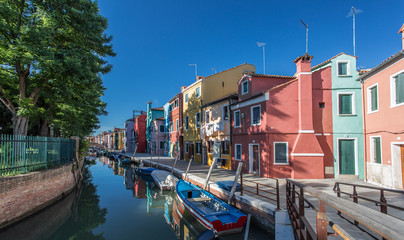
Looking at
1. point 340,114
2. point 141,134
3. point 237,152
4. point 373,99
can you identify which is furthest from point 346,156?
point 141,134

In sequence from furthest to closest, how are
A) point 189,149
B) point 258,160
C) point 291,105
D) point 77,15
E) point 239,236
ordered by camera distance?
point 189,149 < point 258,160 < point 291,105 < point 77,15 < point 239,236

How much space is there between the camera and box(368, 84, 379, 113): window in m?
13.5

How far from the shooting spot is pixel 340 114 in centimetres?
1539

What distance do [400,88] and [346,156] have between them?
5.69 m

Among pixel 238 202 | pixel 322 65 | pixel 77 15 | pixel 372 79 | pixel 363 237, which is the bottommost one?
pixel 238 202

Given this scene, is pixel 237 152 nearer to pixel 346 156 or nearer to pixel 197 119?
pixel 346 156

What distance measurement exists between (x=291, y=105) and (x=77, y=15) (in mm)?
14660

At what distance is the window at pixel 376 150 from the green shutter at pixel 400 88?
281cm

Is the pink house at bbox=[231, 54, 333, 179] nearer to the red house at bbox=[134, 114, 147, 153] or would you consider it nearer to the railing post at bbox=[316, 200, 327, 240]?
the railing post at bbox=[316, 200, 327, 240]

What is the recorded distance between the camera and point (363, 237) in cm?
564

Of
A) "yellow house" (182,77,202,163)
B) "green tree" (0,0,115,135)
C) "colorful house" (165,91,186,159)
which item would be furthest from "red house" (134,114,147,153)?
"green tree" (0,0,115,135)

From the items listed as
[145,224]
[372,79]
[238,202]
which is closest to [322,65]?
[372,79]

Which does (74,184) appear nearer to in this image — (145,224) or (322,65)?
(145,224)

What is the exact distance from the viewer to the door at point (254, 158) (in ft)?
55.9
